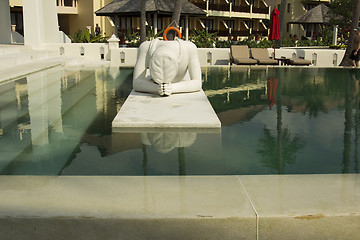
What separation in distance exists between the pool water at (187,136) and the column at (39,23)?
35.0 feet

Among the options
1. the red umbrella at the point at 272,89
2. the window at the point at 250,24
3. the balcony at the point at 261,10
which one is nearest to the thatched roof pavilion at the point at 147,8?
the balcony at the point at 261,10

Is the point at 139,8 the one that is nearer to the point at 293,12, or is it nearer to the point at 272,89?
the point at 272,89

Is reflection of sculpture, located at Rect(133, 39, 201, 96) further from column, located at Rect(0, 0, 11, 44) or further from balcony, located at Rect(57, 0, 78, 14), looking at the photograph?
balcony, located at Rect(57, 0, 78, 14)

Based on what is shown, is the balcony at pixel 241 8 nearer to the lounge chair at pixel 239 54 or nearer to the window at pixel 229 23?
the window at pixel 229 23

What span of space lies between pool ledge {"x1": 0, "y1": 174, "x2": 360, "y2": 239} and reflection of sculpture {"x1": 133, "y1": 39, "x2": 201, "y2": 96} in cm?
342

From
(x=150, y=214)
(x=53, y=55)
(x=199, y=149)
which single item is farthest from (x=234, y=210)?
(x=53, y=55)

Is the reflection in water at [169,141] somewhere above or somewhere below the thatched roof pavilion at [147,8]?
below

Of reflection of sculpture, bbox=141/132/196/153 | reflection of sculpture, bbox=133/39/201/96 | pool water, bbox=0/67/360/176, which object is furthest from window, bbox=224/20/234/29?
reflection of sculpture, bbox=141/132/196/153

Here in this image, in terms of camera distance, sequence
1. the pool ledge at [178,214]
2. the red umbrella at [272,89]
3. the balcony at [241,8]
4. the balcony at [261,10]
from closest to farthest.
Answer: the pool ledge at [178,214] → the red umbrella at [272,89] → the balcony at [241,8] → the balcony at [261,10]

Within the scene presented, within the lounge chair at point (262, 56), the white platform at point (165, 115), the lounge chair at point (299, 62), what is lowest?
the white platform at point (165, 115)

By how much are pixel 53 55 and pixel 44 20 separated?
3.50 m

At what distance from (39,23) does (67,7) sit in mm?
24692

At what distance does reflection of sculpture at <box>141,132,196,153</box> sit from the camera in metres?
4.09

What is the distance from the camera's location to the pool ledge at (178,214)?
2219mm
